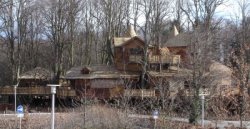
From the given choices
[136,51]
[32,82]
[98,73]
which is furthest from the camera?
[32,82]

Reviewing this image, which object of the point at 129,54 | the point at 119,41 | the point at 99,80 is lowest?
the point at 99,80

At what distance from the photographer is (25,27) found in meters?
66.0

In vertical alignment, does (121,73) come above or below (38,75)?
above

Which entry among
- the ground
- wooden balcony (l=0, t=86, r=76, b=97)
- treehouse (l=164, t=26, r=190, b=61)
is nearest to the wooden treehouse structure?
wooden balcony (l=0, t=86, r=76, b=97)

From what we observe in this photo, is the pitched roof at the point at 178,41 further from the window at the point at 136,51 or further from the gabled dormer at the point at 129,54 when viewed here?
the gabled dormer at the point at 129,54

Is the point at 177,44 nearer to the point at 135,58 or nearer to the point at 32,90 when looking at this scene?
the point at 135,58

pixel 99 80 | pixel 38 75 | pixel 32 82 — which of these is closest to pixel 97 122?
pixel 99 80

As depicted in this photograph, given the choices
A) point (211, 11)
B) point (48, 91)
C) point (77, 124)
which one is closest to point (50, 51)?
point (48, 91)

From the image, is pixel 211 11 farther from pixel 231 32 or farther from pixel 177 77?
pixel 177 77

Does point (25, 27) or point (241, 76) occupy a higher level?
point (25, 27)

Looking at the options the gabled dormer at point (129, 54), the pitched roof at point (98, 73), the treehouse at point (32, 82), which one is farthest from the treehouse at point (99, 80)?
the treehouse at point (32, 82)

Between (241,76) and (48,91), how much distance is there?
32.3m

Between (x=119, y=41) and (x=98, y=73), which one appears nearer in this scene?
(x=98, y=73)

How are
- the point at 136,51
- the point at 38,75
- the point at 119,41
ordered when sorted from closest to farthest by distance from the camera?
the point at 136,51, the point at 119,41, the point at 38,75
